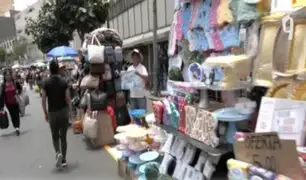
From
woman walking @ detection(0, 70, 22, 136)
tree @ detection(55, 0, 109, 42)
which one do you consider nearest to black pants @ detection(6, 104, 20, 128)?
woman walking @ detection(0, 70, 22, 136)

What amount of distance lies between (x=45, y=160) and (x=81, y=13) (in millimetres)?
9008

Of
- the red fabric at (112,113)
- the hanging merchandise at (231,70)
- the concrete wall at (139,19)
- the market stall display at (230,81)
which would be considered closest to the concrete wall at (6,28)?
the concrete wall at (139,19)

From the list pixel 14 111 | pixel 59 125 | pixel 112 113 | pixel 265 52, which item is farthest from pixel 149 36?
pixel 265 52

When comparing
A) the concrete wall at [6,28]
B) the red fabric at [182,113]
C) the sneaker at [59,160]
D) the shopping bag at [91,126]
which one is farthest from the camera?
the concrete wall at [6,28]

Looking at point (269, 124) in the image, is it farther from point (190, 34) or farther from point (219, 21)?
point (190, 34)

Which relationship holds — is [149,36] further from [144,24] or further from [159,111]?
[159,111]

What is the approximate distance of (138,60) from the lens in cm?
755

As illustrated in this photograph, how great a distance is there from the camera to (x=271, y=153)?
2.48 meters

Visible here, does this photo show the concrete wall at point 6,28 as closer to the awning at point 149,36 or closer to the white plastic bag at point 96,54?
the awning at point 149,36

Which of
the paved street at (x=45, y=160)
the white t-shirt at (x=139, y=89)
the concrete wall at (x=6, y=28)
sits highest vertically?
the concrete wall at (x=6, y=28)

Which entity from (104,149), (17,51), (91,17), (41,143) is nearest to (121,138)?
(104,149)

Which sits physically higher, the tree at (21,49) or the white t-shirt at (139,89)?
the tree at (21,49)

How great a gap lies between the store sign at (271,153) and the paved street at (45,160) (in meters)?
3.26

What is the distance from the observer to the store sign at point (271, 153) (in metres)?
2.35
